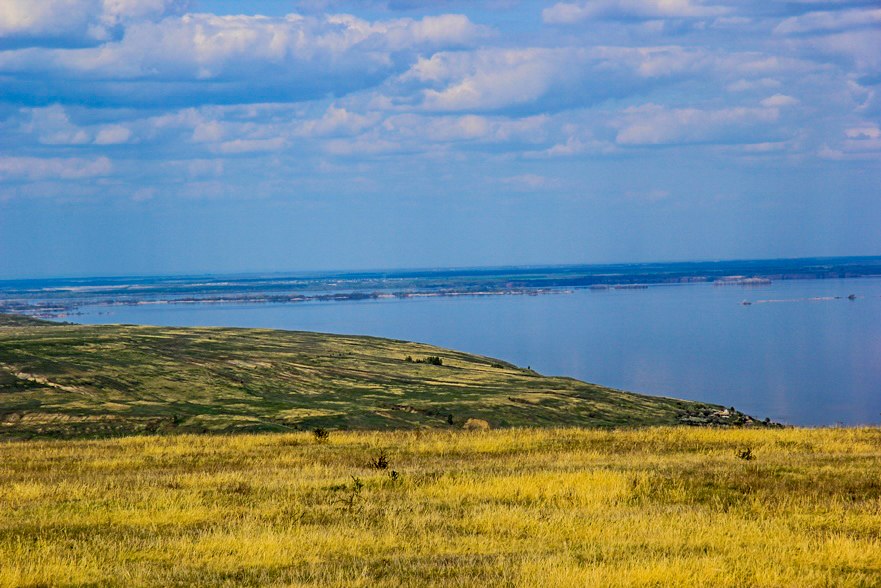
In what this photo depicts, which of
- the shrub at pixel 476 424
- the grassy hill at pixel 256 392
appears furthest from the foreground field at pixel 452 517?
the shrub at pixel 476 424

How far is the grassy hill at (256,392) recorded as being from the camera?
1613 inches

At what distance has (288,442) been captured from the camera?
93.0 feet

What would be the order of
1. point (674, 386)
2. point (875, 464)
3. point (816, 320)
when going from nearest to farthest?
point (875, 464) < point (674, 386) < point (816, 320)

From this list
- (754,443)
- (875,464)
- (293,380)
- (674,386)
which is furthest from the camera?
(674,386)

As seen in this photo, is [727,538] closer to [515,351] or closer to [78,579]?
[78,579]

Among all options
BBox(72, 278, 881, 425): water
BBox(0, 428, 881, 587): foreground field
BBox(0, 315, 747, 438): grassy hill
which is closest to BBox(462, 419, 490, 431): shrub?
BBox(0, 315, 747, 438): grassy hill

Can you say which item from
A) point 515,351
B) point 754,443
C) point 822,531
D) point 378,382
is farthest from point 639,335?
point 822,531

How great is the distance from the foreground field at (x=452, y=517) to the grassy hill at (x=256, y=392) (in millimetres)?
16294

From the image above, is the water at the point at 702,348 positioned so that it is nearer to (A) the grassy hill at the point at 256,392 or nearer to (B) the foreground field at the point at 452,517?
(A) the grassy hill at the point at 256,392

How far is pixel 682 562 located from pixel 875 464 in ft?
34.6

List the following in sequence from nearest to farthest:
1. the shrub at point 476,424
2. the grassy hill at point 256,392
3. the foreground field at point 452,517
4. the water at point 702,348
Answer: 1. the foreground field at point 452,517
2. the grassy hill at point 256,392
3. the shrub at point 476,424
4. the water at point 702,348

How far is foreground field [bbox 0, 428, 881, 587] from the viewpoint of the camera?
12.1 m

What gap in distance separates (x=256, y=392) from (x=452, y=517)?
35.8m

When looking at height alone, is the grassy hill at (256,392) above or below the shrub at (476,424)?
above
